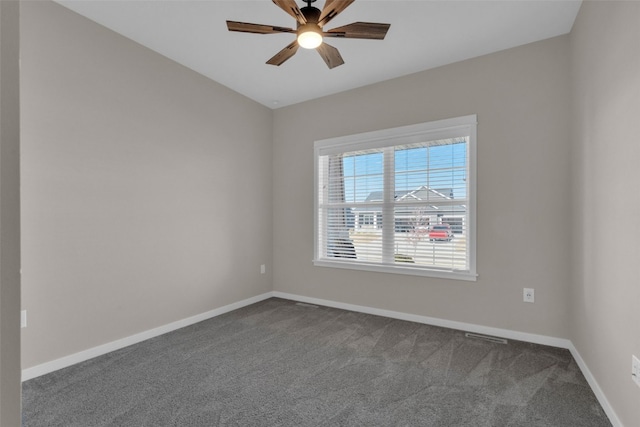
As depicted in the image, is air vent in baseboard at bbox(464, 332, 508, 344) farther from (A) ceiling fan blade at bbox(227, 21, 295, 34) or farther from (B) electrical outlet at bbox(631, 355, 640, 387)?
(A) ceiling fan blade at bbox(227, 21, 295, 34)

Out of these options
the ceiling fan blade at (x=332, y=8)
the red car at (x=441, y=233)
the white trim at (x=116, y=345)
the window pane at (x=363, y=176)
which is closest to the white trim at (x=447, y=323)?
the red car at (x=441, y=233)

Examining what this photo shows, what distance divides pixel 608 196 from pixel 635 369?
944mm

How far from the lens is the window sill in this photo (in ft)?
10.3

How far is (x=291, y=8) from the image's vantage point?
198cm

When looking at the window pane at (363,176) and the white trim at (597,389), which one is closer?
the white trim at (597,389)

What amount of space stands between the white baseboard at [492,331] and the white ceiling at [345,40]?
8.72ft

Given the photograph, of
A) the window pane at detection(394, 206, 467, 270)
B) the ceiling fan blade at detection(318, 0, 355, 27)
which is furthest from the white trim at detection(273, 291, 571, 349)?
the ceiling fan blade at detection(318, 0, 355, 27)

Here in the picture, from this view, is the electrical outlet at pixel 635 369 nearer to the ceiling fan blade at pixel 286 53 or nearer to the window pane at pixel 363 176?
the window pane at pixel 363 176

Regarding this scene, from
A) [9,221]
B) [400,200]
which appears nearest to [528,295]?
[400,200]

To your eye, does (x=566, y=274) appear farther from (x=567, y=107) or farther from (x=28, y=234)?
(x=28, y=234)

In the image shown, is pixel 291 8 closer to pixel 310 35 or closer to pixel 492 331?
pixel 310 35

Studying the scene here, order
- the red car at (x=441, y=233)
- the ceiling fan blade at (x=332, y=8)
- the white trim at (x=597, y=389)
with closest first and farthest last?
the white trim at (x=597, y=389), the ceiling fan blade at (x=332, y=8), the red car at (x=441, y=233)

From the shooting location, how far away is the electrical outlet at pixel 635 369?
1.47 m

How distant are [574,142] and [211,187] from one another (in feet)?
11.5
